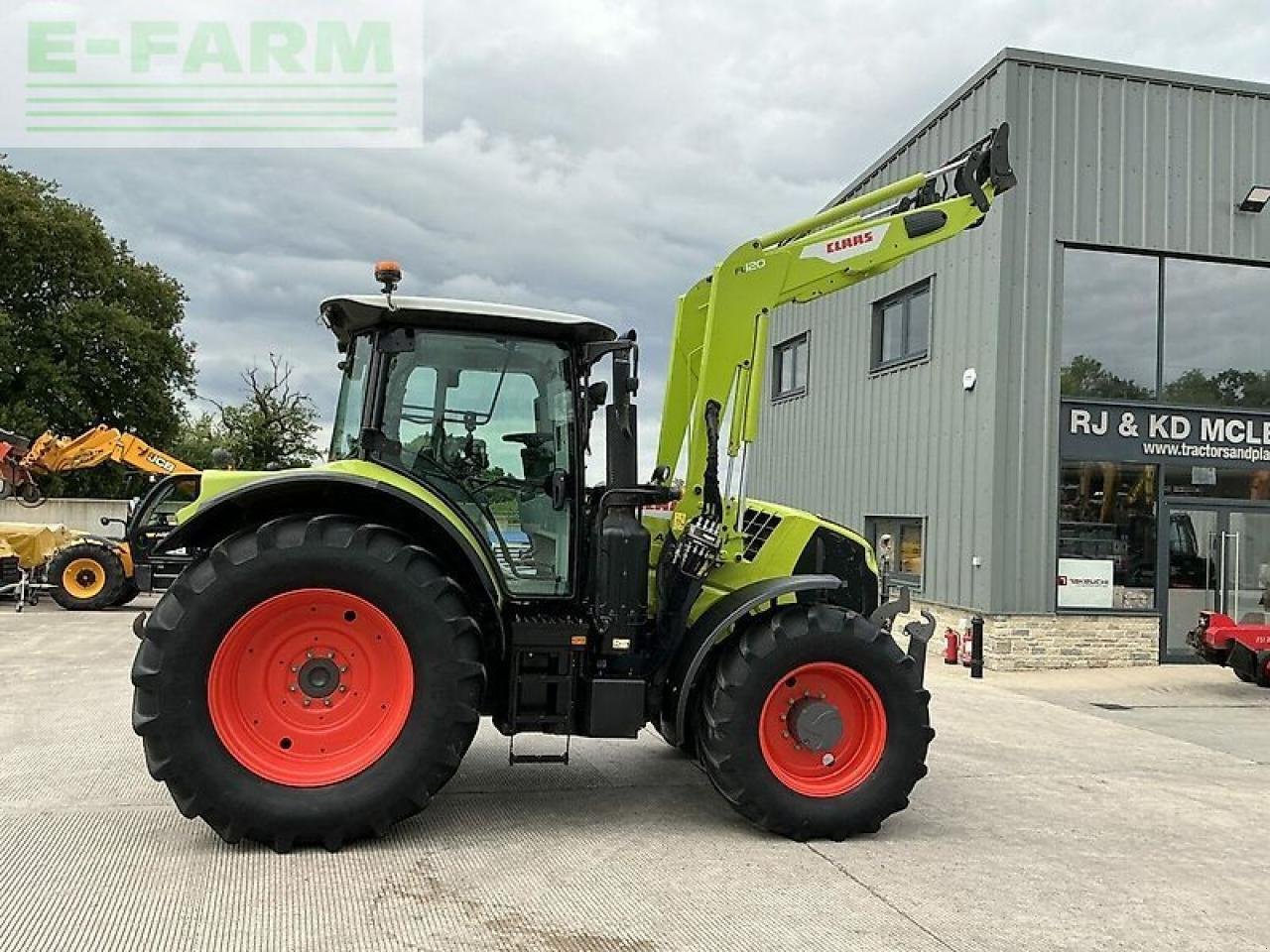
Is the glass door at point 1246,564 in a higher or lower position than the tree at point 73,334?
lower

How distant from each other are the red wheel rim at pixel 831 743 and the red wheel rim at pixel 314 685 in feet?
5.75

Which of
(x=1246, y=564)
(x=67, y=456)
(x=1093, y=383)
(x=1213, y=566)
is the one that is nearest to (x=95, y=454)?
(x=67, y=456)

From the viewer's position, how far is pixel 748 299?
5.41 m

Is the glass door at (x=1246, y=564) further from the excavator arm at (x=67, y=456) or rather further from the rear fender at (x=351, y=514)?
the excavator arm at (x=67, y=456)

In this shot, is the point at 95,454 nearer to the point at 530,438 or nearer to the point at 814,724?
the point at 530,438

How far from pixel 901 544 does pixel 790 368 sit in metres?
5.39

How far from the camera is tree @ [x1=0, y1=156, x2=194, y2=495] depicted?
96.5 feet

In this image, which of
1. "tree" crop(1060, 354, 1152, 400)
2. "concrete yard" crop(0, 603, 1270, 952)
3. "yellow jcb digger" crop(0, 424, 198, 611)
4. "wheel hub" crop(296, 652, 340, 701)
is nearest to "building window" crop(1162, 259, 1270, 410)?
"tree" crop(1060, 354, 1152, 400)

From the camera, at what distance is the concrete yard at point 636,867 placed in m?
3.79

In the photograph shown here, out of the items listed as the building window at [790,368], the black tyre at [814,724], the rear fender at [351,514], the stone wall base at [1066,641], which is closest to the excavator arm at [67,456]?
the building window at [790,368]

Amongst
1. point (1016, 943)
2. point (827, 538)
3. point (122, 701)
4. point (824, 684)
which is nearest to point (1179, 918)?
point (1016, 943)

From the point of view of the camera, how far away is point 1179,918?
4.14m

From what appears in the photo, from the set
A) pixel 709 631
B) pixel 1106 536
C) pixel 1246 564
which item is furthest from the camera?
pixel 1246 564

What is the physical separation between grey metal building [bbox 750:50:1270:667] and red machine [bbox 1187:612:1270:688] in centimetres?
121
